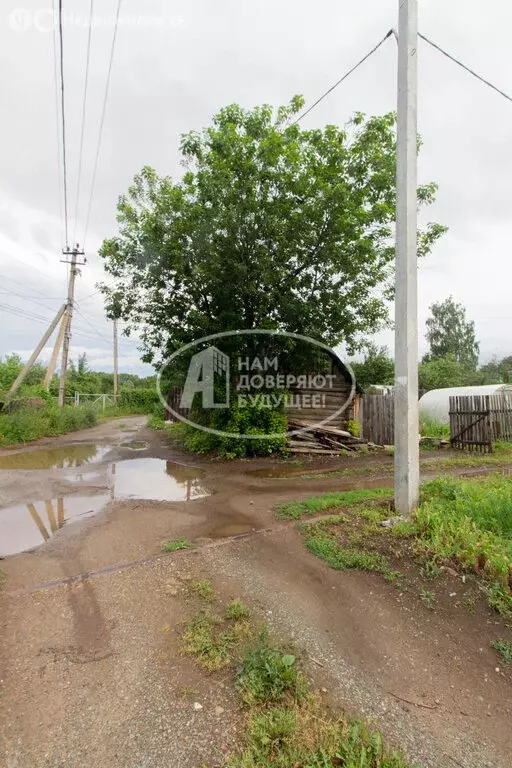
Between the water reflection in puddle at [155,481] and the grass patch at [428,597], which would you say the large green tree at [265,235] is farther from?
the grass patch at [428,597]

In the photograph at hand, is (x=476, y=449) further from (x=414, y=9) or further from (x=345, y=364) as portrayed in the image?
(x=414, y=9)

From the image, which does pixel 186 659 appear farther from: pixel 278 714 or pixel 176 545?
pixel 176 545

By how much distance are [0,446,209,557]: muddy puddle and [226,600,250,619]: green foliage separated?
319 cm

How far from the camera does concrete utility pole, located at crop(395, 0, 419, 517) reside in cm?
493

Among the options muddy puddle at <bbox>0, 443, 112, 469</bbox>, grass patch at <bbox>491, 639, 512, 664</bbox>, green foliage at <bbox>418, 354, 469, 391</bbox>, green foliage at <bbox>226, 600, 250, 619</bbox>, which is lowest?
muddy puddle at <bbox>0, 443, 112, 469</bbox>

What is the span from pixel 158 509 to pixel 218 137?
994cm

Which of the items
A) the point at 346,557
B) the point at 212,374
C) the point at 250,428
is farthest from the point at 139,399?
the point at 346,557

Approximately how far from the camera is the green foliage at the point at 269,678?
2.38 m

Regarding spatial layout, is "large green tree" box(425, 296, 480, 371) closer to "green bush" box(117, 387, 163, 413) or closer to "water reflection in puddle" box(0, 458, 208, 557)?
"green bush" box(117, 387, 163, 413)

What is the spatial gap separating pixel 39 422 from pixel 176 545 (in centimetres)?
1350

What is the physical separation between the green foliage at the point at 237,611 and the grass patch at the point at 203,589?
0.29 meters

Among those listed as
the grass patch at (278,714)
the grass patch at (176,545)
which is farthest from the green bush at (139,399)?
the grass patch at (278,714)

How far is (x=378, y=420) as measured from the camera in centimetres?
1352

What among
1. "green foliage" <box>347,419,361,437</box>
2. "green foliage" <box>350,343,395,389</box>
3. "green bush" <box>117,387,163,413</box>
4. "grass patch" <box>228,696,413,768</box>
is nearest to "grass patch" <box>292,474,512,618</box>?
"grass patch" <box>228,696,413,768</box>
